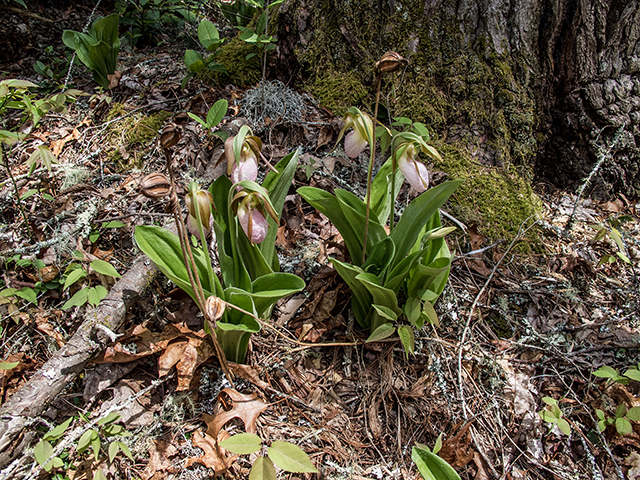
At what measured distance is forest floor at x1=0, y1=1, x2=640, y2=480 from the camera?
142 cm

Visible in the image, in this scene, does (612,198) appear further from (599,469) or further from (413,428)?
(413,428)

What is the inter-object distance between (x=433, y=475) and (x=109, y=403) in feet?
4.08

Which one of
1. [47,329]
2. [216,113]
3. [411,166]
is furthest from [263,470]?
[216,113]

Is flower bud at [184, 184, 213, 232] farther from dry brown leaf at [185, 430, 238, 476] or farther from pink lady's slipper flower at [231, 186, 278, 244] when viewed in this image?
dry brown leaf at [185, 430, 238, 476]

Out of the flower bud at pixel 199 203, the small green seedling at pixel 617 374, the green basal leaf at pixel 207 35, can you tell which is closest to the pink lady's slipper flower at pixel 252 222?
the flower bud at pixel 199 203

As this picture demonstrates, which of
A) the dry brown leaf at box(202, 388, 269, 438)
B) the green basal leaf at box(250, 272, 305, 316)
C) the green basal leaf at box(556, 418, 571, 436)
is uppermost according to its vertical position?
the green basal leaf at box(250, 272, 305, 316)

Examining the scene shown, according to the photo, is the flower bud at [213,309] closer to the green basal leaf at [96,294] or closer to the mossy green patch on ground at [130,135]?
the green basal leaf at [96,294]

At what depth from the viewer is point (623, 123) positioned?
2240mm

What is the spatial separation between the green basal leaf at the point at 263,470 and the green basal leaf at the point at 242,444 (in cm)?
4

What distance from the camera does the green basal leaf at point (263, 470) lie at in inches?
44.0

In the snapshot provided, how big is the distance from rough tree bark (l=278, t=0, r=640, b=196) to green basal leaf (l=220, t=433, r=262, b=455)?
1.92 metres

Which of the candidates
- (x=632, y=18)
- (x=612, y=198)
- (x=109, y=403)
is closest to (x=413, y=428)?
(x=109, y=403)

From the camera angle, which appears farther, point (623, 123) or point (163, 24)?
point (163, 24)

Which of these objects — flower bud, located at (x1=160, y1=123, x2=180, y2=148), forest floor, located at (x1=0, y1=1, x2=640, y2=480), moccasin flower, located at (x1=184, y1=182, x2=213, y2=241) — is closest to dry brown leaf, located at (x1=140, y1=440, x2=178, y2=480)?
forest floor, located at (x1=0, y1=1, x2=640, y2=480)
